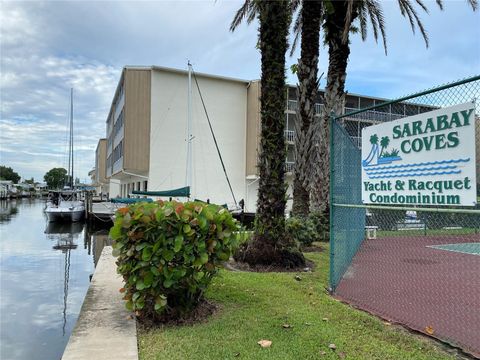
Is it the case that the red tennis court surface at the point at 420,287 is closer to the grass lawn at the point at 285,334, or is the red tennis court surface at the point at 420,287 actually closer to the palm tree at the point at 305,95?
the grass lawn at the point at 285,334

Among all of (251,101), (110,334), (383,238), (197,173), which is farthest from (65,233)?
(110,334)

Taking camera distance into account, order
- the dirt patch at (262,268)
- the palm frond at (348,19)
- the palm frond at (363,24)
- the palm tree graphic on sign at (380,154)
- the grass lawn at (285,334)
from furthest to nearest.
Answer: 1. the palm frond at (363,24)
2. the palm frond at (348,19)
3. the dirt patch at (262,268)
4. the palm tree graphic on sign at (380,154)
5. the grass lawn at (285,334)

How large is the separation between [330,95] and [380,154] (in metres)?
8.99

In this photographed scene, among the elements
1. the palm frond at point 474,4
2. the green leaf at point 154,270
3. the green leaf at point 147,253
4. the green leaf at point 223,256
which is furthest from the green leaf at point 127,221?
the palm frond at point 474,4

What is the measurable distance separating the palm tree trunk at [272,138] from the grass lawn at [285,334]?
2223 mm

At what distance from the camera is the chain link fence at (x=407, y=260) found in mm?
4839

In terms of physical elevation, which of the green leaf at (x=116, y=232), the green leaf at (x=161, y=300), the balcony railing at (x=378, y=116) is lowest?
the green leaf at (x=161, y=300)

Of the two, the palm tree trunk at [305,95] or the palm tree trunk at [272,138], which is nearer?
the palm tree trunk at [272,138]

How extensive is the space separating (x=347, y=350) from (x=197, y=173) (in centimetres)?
3021

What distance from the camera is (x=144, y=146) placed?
3186 cm

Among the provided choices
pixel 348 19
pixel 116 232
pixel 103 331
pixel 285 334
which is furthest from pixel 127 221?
pixel 348 19

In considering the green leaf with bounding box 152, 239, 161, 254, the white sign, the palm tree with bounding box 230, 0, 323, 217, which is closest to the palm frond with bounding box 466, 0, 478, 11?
the palm tree with bounding box 230, 0, 323, 217

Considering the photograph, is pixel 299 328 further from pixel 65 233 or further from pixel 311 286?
pixel 65 233

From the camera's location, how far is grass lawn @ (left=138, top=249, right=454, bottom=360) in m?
4.06
